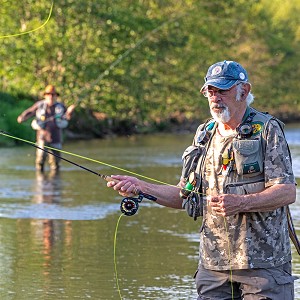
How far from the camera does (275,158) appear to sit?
541cm

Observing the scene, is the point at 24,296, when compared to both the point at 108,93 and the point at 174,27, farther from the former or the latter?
the point at 174,27

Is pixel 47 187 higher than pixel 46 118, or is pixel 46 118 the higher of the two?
pixel 46 118

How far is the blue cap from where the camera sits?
5.47 metres

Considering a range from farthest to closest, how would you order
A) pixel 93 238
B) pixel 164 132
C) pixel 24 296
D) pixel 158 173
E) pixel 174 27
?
1. pixel 164 132
2. pixel 174 27
3. pixel 158 173
4. pixel 93 238
5. pixel 24 296

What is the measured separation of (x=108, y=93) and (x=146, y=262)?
85.5ft

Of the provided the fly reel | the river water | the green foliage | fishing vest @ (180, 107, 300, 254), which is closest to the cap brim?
fishing vest @ (180, 107, 300, 254)

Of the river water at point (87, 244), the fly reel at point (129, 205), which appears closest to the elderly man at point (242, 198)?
the fly reel at point (129, 205)

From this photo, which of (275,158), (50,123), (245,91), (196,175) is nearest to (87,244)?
(196,175)

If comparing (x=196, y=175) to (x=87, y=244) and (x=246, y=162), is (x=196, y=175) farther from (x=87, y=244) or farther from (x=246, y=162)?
(x=87, y=244)

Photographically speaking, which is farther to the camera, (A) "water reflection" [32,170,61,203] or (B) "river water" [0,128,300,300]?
(A) "water reflection" [32,170,61,203]

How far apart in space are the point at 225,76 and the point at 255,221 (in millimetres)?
705

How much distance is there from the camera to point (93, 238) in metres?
11.8

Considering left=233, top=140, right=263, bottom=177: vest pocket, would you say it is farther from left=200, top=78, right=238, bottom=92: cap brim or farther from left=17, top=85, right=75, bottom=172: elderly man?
left=17, top=85, right=75, bottom=172: elderly man

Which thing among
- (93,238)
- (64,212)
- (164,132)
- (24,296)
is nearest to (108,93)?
(164,132)
